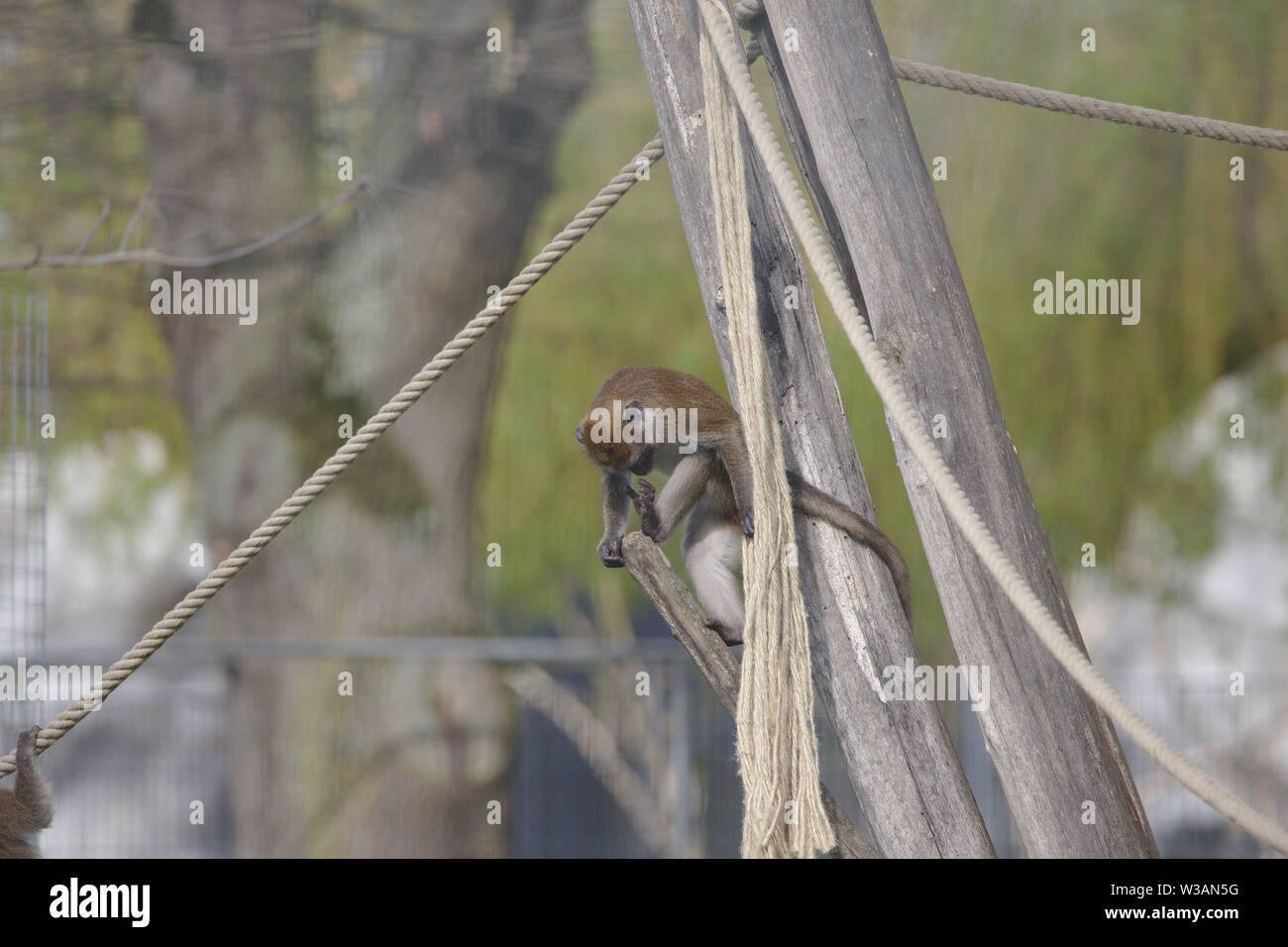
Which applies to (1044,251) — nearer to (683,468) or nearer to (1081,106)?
(1081,106)

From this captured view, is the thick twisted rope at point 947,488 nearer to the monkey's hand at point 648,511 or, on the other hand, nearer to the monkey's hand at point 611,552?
the monkey's hand at point 648,511

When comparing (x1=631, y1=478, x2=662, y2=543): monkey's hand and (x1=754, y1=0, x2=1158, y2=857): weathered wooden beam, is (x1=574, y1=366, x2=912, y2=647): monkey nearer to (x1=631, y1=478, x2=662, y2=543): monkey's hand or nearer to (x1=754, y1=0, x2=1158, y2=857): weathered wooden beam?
(x1=631, y1=478, x2=662, y2=543): monkey's hand

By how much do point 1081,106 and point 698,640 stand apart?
1380mm

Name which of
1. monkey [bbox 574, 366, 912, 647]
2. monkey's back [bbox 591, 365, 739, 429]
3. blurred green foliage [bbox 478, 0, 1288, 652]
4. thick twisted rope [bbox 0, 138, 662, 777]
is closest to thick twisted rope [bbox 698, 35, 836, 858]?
thick twisted rope [bbox 0, 138, 662, 777]

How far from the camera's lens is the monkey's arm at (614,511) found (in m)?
2.61

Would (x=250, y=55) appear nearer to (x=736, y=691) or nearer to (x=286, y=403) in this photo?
(x=286, y=403)

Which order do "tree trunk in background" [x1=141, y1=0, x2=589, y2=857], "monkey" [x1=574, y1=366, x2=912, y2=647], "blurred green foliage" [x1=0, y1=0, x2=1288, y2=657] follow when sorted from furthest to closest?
"blurred green foliage" [x1=0, y1=0, x2=1288, y2=657] < "tree trunk in background" [x1=141, y1=0, x2=589, y2=857] < "monkey" [x1=574, y1=366, x2=912, y2=647]

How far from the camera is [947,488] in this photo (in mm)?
1481

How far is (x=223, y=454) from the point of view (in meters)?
5.24

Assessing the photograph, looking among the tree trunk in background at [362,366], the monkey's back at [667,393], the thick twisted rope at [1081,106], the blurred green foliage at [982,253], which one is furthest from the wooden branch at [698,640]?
the blurred green foliage at [982,253]

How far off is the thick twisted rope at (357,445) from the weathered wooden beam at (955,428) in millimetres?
393

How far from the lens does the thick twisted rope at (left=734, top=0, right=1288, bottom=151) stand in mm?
2146

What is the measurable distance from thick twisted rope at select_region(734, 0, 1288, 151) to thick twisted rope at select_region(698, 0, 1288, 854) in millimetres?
614

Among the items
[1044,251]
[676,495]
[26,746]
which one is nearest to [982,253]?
[1044,251]
